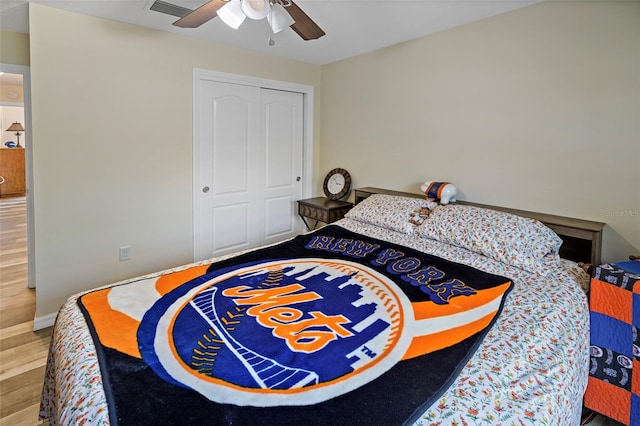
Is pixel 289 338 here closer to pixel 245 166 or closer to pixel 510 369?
pixel 510 369

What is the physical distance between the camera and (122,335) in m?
1.30

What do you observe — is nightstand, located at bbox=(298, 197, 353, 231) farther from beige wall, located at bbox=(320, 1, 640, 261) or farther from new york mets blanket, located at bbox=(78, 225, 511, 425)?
new york mets blanket, located at bbox=(78, 225, 511, 425)

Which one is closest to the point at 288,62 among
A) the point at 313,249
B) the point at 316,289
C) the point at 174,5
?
the point at 174,5

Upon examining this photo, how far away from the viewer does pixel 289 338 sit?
1306 millimetres

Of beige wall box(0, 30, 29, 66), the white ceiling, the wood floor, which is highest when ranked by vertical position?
the white ceiling

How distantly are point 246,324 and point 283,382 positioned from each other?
38 cm

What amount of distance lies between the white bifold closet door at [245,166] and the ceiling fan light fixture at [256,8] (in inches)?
67.2

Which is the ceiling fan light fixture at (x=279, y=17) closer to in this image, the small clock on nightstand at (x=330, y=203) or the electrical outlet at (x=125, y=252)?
the small clock on nightstand at (x=330, y=203)

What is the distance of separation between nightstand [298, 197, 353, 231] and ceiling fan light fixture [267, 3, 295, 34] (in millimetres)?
1989

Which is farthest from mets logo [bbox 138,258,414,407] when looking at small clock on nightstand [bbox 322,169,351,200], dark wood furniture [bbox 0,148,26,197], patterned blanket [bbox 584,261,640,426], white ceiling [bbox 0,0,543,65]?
dark wood furniture [bbox 0,148,26,197]

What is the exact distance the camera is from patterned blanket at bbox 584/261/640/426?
1.63 metres

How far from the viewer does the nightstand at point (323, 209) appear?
12.1 feet

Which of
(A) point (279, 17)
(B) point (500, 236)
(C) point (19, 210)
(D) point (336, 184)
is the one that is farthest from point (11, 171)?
(B) point (500, 236)

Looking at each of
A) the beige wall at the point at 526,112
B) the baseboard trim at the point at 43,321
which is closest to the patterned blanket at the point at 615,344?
the beige wall at the point at 526,112
